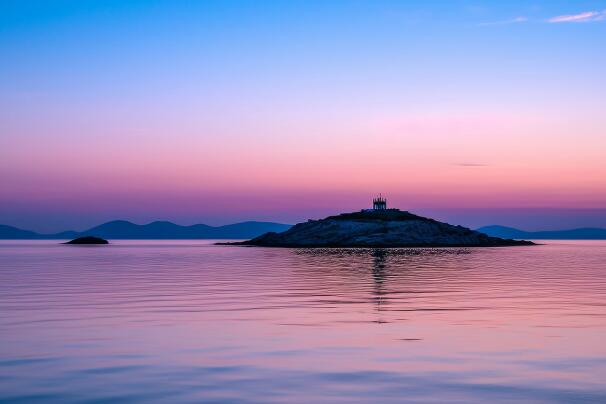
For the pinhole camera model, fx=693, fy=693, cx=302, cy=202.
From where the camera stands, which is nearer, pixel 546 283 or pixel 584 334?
pixel 584 334

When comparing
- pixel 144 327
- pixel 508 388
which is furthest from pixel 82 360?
pixel 508 388

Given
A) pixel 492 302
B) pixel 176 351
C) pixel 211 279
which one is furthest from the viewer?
pixel 211 279

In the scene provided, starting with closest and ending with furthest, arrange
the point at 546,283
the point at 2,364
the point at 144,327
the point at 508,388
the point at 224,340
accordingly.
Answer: the point at 508,388 < the point at 2,364 < the point at 224,340 < the point at 144,327 < the point at 546,283

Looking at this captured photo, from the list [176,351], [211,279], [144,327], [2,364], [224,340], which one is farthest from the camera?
[211,279]

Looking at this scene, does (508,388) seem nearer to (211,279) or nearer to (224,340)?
(224,340)

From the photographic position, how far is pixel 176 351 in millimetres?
23344

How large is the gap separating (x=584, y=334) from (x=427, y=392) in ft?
41.5

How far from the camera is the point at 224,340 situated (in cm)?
2584

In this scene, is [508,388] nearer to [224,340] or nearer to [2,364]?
[224,340]

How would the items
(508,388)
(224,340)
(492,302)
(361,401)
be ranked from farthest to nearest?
1. (492,302)
2. (224,340)
3. (508,388)
4. (361,401)

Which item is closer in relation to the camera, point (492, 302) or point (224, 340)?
point (224, 340)

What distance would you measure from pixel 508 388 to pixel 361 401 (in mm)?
4183

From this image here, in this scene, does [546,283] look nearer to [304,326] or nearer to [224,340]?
[304,326]

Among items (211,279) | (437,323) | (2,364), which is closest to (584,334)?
(437,323)
